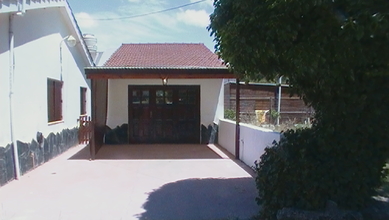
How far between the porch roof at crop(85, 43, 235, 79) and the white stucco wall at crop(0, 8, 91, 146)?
50.2 inches

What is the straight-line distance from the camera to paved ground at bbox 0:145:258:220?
5.14 meters

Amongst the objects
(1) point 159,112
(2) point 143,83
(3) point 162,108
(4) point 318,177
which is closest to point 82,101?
(2) point 143,83

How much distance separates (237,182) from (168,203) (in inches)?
76.5

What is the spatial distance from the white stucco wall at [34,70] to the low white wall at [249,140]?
5386 millimetres

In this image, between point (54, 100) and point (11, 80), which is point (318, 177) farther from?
point (54, 100)

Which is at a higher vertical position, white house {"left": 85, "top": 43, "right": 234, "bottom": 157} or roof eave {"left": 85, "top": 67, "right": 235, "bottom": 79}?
roof eave {"left": 85, "top": 67, "right": 235, "bottom": 79}

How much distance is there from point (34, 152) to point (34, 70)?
2.04 m

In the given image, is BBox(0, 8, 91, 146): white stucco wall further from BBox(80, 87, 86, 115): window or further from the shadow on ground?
BBox(80, 87, 86, 115): window

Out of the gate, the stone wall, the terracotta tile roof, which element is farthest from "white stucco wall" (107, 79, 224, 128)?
the stone wall

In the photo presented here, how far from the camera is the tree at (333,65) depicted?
370 centimetres

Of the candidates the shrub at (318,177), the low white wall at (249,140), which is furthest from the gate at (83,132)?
A: the shrub at (318,177)

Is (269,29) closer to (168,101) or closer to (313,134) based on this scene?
(313,134)

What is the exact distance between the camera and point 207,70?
32.1 feet

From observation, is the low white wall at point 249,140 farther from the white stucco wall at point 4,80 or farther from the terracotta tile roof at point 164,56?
the white stucco wall at point 4,80
